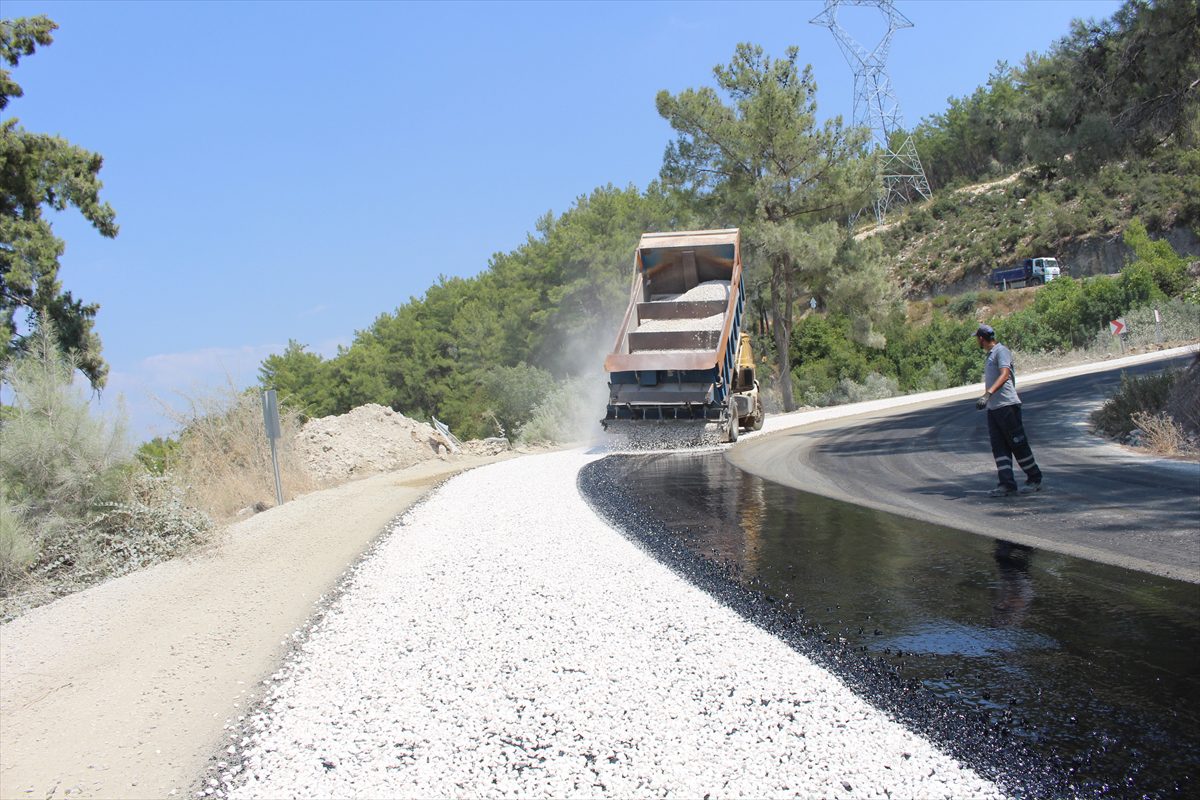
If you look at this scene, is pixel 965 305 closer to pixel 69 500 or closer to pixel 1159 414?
pixel 1159 414

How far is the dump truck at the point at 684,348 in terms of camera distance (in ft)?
54.2

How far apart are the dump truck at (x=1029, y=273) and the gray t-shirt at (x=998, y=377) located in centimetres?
5027

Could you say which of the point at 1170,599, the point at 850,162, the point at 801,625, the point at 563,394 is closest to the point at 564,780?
the point at 801,625

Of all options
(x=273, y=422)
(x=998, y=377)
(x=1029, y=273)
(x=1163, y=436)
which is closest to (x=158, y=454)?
(x=273, y=422)

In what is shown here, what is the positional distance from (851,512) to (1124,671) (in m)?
4.80

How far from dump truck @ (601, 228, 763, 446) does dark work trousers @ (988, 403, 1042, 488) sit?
7.37 meters

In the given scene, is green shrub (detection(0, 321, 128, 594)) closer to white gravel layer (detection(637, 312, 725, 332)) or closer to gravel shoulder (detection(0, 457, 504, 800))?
gravel shoulder (detection(0, 457, 504, 800))

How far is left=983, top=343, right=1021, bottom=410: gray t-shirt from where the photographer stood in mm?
8969

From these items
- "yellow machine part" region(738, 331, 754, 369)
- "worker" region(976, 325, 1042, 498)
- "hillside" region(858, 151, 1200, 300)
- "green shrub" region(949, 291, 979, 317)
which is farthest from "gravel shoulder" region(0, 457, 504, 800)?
"green shrub" region(949, 291, 979, 317)

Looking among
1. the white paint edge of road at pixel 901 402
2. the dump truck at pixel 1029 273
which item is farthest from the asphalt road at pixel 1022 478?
the dump truck at pixel 1029 273

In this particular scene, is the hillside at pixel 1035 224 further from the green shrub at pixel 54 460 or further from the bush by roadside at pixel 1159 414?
the green shrub at pixel 54 460

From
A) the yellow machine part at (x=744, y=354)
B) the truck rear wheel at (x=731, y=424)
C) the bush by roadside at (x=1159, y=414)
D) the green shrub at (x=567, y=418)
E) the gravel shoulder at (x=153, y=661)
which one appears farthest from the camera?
the green shrub at (x=567, y=418)

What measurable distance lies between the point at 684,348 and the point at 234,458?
8.47 metres

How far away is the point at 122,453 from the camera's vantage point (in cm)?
1061
